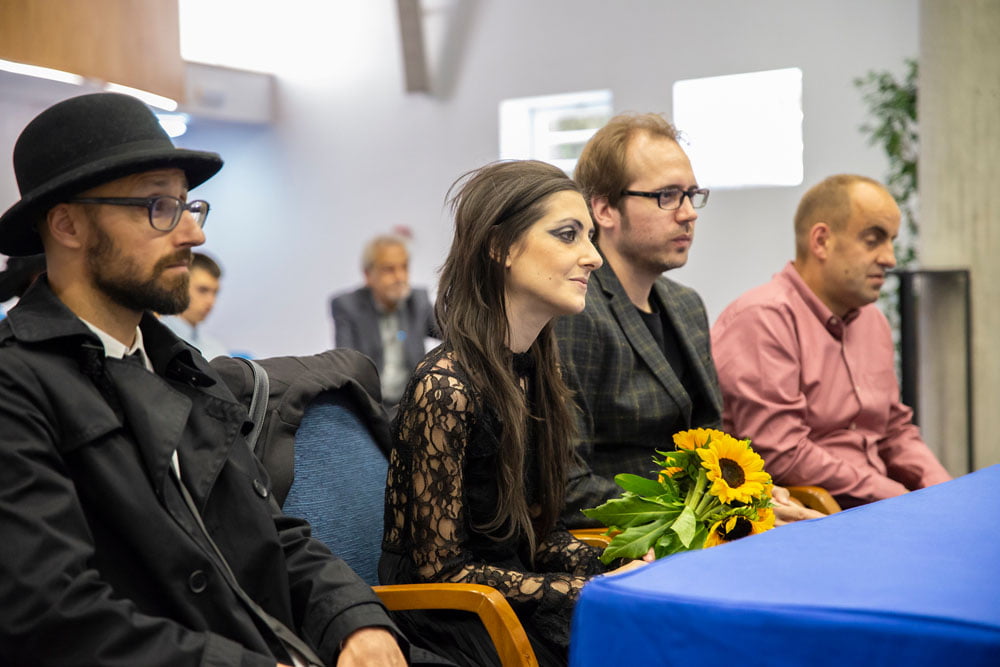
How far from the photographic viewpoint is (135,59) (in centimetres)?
248

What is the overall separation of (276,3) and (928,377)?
7.44 meters

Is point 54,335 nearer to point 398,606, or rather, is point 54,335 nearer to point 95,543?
point 95,543

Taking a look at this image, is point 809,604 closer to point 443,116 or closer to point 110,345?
point 110,345

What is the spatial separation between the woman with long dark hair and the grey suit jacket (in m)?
4.41

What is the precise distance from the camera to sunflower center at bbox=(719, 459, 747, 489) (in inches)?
78.9

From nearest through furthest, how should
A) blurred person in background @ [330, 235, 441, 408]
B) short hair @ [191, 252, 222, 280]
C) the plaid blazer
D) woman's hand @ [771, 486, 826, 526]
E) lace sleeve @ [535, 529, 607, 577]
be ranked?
lace sleeve @ [535, 529, 607, 577], the plaid blazer, woman's hand @ [771, 486, 826, 526], short hair @ [191, 252, 222, 280], blurred person in background @ [330, 235, 441, 408]

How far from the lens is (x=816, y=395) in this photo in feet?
10.7

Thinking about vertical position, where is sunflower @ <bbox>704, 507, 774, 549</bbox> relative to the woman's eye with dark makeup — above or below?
below

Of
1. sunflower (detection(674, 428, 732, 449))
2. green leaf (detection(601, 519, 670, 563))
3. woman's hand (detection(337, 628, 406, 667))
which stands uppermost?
sunflower (detection(674, 428, 732, 449))

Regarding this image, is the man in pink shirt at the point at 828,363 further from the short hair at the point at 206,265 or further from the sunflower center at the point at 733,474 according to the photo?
the short hair at the point at 206,265


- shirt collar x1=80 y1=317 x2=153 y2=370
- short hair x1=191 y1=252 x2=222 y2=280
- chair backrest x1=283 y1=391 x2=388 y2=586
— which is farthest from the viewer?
short hair x1=191 y1=252 x2=222 y2=280

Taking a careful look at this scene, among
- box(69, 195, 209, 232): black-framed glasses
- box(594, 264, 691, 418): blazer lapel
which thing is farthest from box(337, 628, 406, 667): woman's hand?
box(594, 264, 691, 418): blazer lapel

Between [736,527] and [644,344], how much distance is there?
873mm

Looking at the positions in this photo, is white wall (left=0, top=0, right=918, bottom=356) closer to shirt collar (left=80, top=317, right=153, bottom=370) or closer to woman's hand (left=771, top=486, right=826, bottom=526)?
woman's hand (left=771, top=486, right=826, bottom=526)
